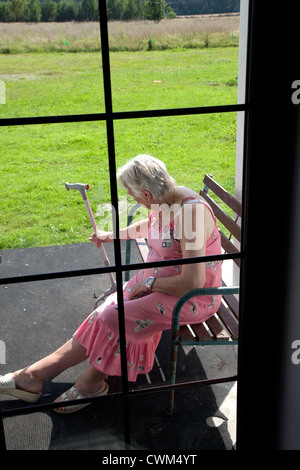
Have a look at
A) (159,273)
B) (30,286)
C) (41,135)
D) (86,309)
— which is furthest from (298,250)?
(41,135)

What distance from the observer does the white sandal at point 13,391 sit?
6.22 feet

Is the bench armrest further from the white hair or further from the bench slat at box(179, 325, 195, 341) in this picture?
the white hair

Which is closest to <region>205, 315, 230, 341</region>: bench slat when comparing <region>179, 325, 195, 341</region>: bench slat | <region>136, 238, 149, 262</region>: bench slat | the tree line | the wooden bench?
the wooden bench

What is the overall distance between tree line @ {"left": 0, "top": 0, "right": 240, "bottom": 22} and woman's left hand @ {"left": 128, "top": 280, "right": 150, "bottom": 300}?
3.25 feet

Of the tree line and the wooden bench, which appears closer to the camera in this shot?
the tree line

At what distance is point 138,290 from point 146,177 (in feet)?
1.52

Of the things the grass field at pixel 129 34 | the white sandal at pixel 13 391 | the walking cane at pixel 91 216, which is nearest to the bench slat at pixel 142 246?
the walking cane at pixel 91 216

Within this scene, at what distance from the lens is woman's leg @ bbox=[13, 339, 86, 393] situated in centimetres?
192

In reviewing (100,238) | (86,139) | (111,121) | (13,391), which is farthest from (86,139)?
(111,121)

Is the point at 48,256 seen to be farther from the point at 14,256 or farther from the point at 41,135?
the point at 41,135

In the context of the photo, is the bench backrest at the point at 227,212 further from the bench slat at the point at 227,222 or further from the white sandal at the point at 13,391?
the white sandal at the point at 13,391

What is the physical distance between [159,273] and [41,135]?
9.75 ft

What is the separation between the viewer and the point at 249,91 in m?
1.24

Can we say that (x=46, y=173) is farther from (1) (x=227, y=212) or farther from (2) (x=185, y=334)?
(2) (x=185, y=334)
